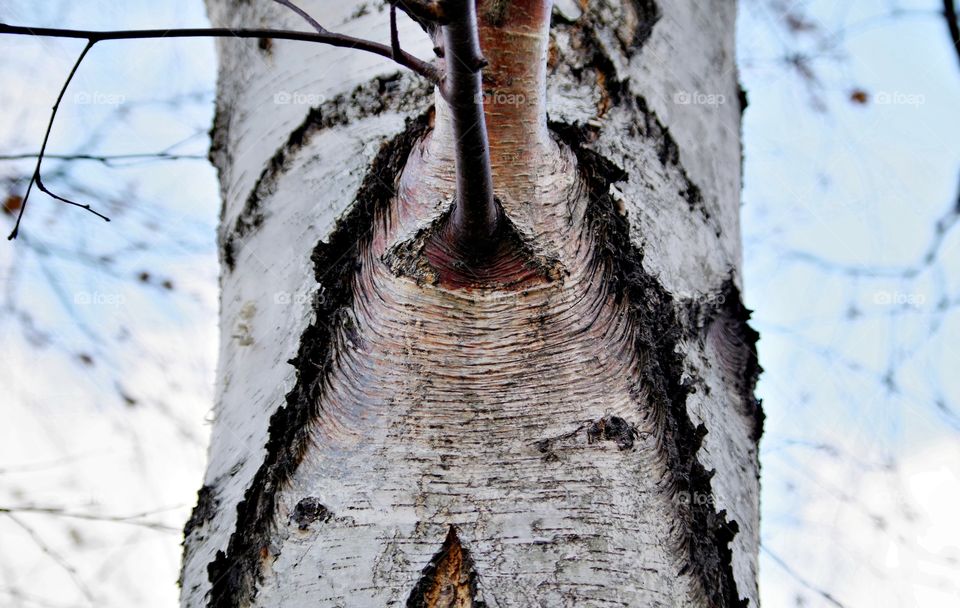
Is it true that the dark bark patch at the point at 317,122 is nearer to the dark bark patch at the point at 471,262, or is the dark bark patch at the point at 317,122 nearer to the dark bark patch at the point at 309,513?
the dark bark patch at the point at 471,262

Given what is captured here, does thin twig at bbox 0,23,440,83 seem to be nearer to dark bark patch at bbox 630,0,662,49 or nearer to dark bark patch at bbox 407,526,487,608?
dark bark patch at bbox 407,526,487,608

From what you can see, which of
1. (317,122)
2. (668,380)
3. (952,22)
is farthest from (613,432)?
(952,22)

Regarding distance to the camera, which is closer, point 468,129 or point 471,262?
point 468,129

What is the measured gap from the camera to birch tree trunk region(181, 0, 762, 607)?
32.3 inches

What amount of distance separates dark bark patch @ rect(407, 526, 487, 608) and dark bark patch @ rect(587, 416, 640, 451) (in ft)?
0.58

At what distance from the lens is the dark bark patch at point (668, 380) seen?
2.80 feet

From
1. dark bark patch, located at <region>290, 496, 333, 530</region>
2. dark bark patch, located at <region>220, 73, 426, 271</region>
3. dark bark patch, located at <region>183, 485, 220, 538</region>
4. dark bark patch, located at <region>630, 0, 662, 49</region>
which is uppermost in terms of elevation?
dark bark patch, located at <region>630, 0, 662, 49</region>

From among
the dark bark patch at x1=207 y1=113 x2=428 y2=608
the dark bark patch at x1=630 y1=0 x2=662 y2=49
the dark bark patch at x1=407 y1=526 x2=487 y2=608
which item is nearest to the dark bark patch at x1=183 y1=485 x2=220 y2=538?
the dark bark patch at x1=207 y1=113 x2=428 y2=608

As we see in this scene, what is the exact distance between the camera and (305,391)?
2.94 feet

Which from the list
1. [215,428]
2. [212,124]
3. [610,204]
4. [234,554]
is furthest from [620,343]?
[212,124]

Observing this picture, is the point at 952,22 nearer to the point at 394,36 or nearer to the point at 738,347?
the point at 738,347

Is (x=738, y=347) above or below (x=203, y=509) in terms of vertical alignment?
above

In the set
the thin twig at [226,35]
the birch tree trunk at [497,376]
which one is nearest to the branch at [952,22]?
the birch tree trunk at [497,376]

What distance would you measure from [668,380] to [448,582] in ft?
1.04
